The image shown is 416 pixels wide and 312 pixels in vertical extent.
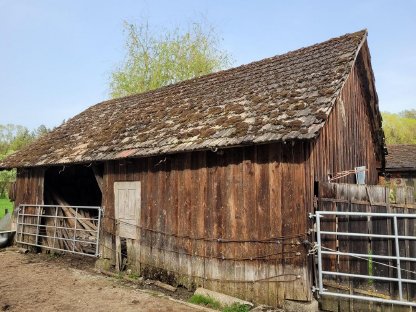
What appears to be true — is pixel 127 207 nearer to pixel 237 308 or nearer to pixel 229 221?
pixel 229 221

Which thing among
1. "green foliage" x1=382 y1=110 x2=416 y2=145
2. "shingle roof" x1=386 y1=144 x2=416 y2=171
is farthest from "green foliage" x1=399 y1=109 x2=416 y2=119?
"shingle roof" x1=386 y1=144 x2=416 y2=171

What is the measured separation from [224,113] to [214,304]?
4.46 meters

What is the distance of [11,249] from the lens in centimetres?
1388

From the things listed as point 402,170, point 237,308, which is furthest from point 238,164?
point 402,170

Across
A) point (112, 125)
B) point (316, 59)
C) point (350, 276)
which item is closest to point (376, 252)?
point (350, 276)

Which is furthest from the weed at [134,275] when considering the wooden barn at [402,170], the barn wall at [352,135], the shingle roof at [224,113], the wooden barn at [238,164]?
the wooden barn at [402,170]

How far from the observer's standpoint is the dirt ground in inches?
288

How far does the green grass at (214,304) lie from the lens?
695 centimetres

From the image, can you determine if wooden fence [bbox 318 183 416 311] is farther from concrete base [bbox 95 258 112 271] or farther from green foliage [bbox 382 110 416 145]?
green foliage [bbox 382 110 416 145]

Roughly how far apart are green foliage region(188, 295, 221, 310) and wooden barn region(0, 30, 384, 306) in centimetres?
43

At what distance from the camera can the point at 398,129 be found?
59.1 meters

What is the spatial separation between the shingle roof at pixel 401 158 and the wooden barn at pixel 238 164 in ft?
36.7

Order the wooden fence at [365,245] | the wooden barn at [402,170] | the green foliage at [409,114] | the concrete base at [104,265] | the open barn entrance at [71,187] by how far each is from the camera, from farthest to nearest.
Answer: the green foliage at [409,114], the wooden barn at [402,170], the open barn entrance at [71,187], the concrete base at [104,265], the wooden fence at [365,245]

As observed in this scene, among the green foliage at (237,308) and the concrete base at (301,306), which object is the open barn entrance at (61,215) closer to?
the green foliage at (237,308)
